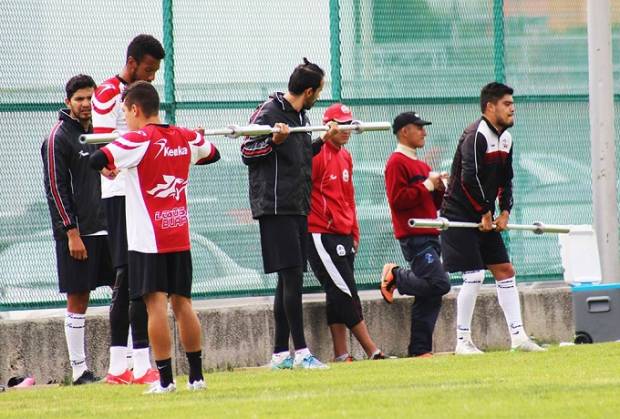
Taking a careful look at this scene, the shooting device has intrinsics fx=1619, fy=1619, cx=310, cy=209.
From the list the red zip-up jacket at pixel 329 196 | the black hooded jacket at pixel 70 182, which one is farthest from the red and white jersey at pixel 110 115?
the red zip-up jacket at pixel 329 196

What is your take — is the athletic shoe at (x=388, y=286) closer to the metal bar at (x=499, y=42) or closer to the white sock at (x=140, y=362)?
the metal bar at (x=499, y=42)

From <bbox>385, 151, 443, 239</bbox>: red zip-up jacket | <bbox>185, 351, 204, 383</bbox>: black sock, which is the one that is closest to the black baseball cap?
<bbox>385, 151, 443, 239</bbox>: red zip-up jacket

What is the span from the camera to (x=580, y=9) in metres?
14.2

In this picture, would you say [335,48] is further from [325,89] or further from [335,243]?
[335,243]

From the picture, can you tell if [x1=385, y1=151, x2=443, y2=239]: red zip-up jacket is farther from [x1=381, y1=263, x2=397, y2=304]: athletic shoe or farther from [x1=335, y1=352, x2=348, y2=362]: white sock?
[x1=335, y1=352, x2=348, y2=362]: white sock

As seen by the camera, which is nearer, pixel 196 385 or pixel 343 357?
pixel 196 385

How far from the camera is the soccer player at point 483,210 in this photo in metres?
12.3

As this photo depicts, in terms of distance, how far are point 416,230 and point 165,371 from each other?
3839 millimetres

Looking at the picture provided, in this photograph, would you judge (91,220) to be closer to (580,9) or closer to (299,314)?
(299,314)

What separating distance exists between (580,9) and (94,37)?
4559mm

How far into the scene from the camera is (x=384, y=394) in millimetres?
8844

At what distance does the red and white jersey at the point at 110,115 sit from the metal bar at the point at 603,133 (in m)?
4.70

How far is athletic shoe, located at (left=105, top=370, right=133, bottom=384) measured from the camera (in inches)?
420

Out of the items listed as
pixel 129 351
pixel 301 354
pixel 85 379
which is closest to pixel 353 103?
pixel 301 354
